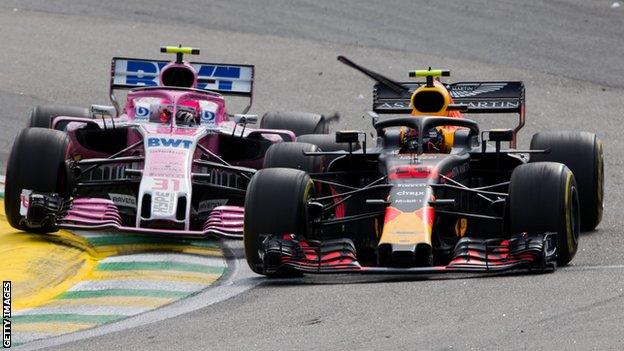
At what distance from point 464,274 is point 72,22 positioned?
15.5 metres

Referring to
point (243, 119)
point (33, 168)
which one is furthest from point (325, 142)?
point (33, 168)

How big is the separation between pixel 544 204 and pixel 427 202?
95 cm

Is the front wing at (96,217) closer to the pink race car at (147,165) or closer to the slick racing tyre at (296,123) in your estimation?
the pink race car at (147,165)

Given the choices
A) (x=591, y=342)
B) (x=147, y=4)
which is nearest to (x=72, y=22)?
(x=147, y=4)

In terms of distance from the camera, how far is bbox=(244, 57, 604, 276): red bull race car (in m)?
13.4

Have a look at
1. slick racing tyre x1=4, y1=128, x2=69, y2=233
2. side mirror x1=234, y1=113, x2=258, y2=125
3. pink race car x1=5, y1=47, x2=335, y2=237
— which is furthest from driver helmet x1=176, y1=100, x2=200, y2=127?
slick racing tyre x1=4, y1=128, x2=69, y2=233

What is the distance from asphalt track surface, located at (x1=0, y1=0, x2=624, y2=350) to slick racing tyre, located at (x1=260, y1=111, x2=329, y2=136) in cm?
316

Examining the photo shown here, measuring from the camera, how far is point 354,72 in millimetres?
25516

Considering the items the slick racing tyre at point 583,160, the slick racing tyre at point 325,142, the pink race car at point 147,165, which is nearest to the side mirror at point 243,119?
the pink race car at point 147,165

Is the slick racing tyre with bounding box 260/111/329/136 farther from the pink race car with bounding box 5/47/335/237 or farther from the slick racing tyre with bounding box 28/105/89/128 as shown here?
the slick racing tyre with bounding box 28/105/89/128

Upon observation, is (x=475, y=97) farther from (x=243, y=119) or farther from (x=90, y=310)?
(x=90, y=310)

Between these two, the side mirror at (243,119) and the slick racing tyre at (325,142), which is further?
the side mirror at (243,119)

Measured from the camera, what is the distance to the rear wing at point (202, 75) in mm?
19016

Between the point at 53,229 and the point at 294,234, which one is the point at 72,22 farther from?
the point at 294,234
